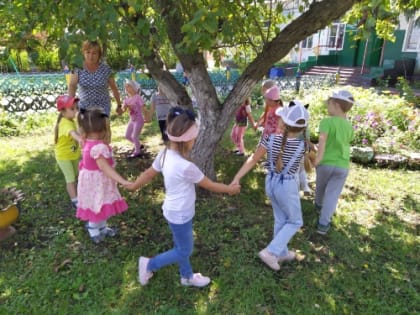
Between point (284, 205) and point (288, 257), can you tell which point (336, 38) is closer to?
point (288, 257)

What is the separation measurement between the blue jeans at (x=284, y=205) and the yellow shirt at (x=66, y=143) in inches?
85.0

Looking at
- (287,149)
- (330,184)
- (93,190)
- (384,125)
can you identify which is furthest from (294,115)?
(384,125)

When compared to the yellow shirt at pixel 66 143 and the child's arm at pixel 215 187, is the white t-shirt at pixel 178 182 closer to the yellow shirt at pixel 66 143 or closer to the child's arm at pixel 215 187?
the child's arm at pixel 215 187

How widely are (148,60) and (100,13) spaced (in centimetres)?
151

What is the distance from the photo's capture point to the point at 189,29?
244cm

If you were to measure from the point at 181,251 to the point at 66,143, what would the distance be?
6.41 ft

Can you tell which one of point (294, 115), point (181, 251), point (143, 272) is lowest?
point (143, 272)

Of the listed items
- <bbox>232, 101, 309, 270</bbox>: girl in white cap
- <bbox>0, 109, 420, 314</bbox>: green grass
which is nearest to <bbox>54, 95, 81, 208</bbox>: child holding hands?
<bbox>0, 109, 420, 314</bbox>: green grass

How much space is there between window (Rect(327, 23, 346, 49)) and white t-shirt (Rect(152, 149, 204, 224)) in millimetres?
20735

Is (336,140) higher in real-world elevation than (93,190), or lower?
higher

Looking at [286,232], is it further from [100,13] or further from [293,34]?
[100,13]

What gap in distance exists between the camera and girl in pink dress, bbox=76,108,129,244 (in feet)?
9.04

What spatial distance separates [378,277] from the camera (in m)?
2.85

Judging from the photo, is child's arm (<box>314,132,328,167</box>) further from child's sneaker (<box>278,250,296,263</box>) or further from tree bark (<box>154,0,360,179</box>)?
tree bark (<box>154,0,360,179</box>)
